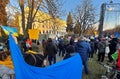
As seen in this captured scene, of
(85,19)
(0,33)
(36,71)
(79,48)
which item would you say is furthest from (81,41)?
(0,33)

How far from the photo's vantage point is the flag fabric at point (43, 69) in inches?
235

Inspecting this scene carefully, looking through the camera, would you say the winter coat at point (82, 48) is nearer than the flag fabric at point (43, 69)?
No

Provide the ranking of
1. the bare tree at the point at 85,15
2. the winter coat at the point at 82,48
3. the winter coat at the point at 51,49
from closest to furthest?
the winter coat at the point at 82,48, the winter coat at the point at 51,49, the bare tree at the point at 85,15

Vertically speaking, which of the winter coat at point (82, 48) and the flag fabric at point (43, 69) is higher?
the flag fabric at point (43, 69)

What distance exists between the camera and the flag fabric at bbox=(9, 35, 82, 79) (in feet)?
19.5

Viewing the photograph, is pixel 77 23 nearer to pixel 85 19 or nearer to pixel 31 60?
pixel 85 19

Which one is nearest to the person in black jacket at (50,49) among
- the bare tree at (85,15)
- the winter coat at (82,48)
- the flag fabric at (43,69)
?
the winter coat at (82,48)

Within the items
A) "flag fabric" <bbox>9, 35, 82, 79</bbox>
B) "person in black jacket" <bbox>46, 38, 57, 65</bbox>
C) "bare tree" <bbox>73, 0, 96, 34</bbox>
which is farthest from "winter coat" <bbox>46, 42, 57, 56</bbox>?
"bare tree" <bbox>73, 0, 96, 34</bbox>

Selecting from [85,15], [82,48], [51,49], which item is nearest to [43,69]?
[82,48]

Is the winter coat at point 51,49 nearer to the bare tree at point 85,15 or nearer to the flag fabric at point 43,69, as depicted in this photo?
the flag fabric at point 43,69

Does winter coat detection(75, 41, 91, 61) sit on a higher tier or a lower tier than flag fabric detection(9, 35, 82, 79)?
lower

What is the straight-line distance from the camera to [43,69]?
6.65 meters

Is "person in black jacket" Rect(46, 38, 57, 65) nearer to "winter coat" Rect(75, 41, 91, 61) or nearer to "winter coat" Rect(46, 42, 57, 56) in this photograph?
"winter coat" Rect(46, 42, 57, 56)

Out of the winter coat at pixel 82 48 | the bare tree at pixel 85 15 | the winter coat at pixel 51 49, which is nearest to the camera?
the winter coat at pixel 82 48
